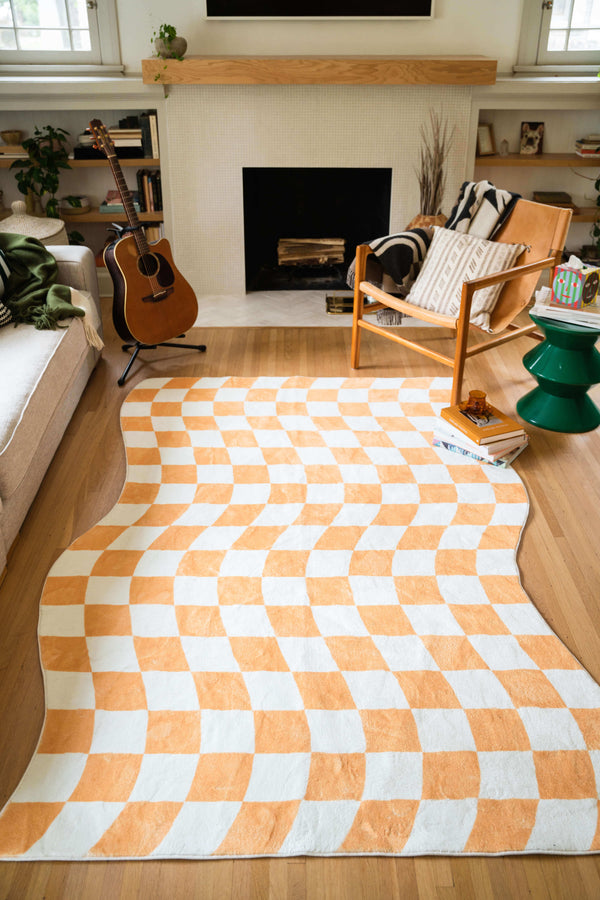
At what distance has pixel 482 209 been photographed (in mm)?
3496

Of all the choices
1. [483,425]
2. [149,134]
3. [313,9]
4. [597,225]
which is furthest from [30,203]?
[597,225]

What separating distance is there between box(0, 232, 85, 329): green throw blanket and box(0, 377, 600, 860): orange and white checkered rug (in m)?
0.66

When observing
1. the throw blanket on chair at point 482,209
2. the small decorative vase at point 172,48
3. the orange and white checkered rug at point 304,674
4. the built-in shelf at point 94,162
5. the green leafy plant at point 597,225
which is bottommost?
the orange and white checkered rug at point 304,674

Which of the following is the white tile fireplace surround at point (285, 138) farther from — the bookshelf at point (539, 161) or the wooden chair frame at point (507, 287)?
the wooden chair frame at point (507, 287)

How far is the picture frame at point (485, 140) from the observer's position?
4402 millimetres

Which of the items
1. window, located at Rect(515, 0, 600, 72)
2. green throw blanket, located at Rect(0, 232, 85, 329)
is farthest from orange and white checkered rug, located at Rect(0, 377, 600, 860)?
window, located at Rect(515, 0, 600, 72)

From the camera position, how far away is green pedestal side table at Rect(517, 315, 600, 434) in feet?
9.73

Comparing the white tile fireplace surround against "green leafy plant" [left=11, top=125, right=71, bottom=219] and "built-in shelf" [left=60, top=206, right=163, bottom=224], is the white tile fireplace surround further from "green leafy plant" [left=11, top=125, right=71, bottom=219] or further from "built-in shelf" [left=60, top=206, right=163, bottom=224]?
"green leafy plant" [left=11, top=125, right=71, bottom=219]

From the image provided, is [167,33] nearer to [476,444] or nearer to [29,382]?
[29,382]

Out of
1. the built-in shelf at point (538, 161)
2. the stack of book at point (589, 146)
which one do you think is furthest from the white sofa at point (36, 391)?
the stack of book at point (589, 146)

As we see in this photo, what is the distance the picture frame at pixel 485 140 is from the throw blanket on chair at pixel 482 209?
96 cm

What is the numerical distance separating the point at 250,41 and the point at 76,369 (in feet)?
→ 7.33

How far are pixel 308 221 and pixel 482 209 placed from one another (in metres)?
1.52

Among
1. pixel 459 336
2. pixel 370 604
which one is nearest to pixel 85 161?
pixel 459 336
